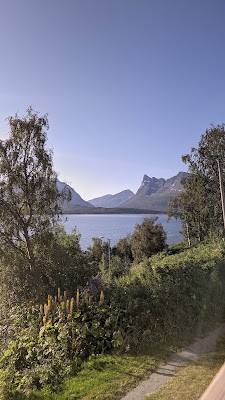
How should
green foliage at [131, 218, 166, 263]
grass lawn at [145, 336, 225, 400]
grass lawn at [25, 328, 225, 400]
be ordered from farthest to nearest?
green foliage at [131, 218, 166, 263] < grass lawn at [25, 328, 225, 400] < grass lawn at [145, 336, 225, 400]

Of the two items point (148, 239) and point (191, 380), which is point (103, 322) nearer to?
point (191, 380)

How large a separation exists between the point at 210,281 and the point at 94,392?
532 centimetres

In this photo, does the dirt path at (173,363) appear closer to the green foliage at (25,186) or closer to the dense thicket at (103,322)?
the dense thicket at (103,322)

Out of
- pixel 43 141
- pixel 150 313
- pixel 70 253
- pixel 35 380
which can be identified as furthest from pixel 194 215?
pixel 35 380

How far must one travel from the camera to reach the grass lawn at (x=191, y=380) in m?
4.52

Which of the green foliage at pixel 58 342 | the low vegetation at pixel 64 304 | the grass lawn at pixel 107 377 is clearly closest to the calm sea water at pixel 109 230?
the low vegetation at pixel 64 304

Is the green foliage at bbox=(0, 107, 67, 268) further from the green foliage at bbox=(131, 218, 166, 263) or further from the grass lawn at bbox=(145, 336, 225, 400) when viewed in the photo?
the green foliage at bbox=(131, 218, 166, 263)

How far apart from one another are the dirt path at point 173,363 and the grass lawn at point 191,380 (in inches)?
4.8

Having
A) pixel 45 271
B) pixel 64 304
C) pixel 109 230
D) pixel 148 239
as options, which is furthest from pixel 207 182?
pixel 109 230

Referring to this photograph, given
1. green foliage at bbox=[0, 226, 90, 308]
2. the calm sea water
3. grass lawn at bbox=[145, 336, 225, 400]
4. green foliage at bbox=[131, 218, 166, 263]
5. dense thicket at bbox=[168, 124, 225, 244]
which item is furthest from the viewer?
the calm sea water

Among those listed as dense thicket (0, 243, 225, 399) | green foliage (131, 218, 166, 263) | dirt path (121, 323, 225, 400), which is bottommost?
green foliage (131, 218, 166, 263)

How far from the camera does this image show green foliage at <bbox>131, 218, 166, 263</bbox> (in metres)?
42.0

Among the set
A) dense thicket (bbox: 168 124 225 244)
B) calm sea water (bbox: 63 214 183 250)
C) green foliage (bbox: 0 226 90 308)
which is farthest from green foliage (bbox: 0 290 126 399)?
dense thicket (bbox: 168 124 225 244)

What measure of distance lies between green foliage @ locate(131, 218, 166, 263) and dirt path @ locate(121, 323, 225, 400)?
34758 mm
